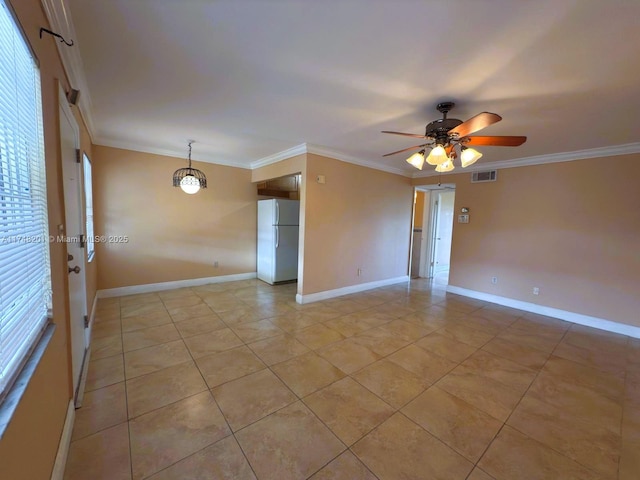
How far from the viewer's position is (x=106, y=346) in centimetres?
262

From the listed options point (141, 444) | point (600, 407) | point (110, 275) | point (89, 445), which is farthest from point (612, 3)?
point (110, 275)

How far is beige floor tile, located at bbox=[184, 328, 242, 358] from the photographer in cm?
261

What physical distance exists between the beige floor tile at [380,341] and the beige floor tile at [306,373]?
58 cm

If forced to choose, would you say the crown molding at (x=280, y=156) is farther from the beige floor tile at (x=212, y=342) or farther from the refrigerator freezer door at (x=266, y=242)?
the beige floor tile at (x=212, y=342)

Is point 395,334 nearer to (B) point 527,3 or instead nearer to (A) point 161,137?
(B) point 527,3

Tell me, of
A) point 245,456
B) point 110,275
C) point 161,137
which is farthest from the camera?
point 110,275

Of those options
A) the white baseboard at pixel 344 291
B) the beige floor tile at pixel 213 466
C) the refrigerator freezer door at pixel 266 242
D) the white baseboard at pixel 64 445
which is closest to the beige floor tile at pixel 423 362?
the beige floor tile at pixel 213 466

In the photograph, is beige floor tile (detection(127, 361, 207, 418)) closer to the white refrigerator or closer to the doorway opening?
the white refrigerator

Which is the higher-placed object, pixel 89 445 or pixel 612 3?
pixel 612 3

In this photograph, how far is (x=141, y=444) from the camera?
1.56 metres

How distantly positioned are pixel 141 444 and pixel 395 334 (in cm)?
254

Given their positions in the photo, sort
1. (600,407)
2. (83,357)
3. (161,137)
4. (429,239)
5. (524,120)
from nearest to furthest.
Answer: (600,407), (83,357), (524,120), (161,137), (429,239)

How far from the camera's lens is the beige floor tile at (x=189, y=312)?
3387 mm

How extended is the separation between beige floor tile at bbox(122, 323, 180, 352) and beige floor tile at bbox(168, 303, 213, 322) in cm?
26
